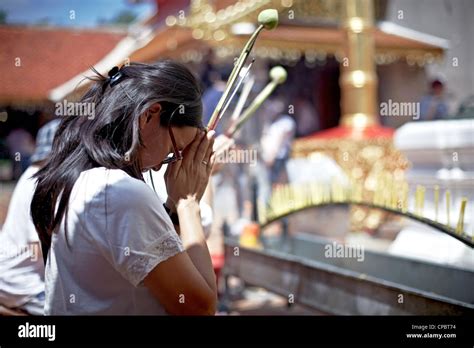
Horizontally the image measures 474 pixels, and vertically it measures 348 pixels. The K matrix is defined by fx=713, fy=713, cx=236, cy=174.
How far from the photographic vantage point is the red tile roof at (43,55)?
2756 millimetres

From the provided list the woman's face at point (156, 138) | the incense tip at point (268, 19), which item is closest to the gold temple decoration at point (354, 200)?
the incense tip at point (268, 19)

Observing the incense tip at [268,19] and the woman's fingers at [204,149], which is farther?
Answer: the incense tip at [268,19]

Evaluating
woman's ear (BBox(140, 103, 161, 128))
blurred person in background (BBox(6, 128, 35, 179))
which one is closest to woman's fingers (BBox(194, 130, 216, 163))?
woman's ear (BBox(140, 103, 161, 128))

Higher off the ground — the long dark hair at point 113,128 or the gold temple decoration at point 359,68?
the gold temple decoration at point 359,68

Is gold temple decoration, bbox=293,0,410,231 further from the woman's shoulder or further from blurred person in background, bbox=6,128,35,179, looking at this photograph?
the woman's shoulder

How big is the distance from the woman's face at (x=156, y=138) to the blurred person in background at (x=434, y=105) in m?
1.80

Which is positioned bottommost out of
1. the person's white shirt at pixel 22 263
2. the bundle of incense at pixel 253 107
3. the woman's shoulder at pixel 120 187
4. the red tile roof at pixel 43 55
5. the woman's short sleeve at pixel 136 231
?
the person's white shirt at pixel 22 263

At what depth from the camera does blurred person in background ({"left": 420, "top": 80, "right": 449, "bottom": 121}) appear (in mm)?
3189

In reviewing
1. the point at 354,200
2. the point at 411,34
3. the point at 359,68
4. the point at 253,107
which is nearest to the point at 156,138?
the point at 253,107

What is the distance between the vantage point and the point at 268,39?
18.7ft

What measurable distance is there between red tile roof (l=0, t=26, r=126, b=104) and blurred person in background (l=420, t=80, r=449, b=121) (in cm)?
147

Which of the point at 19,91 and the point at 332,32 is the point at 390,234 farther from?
the point at 332,32

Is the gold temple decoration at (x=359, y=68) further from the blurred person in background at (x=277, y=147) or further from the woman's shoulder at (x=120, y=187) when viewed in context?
the woman's shoulder at (x=120, y=187)
